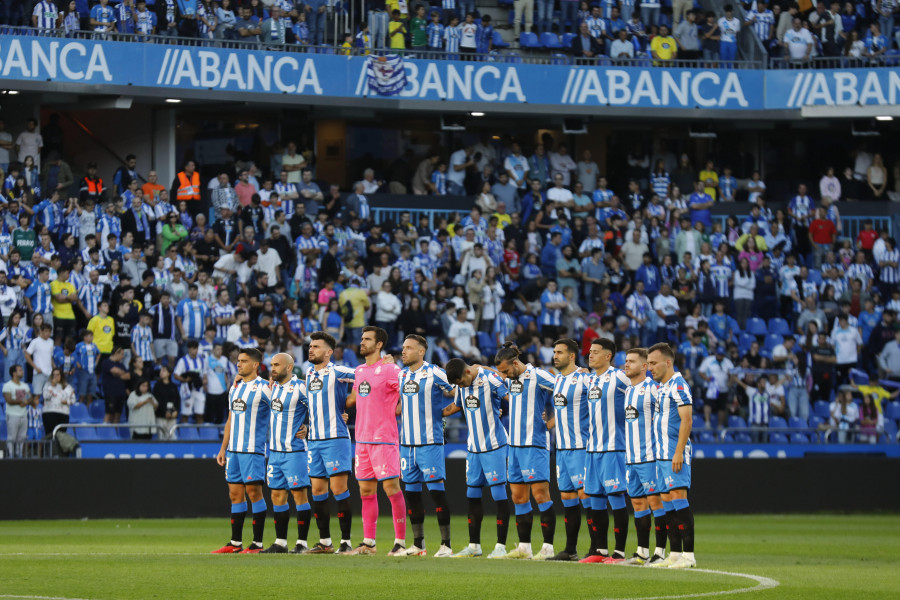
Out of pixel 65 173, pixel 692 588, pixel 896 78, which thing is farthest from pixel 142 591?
pixel 896 78

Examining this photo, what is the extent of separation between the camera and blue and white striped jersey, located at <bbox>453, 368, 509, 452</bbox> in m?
15.2

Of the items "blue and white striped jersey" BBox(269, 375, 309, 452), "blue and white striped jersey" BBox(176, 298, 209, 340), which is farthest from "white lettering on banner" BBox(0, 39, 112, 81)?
"blue and white striped jersey" BBox(269, 375, 309, 452)

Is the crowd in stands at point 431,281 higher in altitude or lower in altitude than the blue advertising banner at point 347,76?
lower

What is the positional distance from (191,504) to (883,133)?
20.9 meters

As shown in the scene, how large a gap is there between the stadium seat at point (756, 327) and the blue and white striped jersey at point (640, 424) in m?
16.3

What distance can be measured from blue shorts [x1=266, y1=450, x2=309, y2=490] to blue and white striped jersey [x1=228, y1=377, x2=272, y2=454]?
0.69 ft

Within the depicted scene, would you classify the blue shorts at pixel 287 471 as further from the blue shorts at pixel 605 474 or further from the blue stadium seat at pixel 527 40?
the blue stadium seat at pixel 527 40

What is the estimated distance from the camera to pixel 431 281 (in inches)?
1104

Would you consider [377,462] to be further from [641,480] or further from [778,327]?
[778,327]

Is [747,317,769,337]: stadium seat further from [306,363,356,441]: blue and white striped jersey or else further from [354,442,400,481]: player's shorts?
[306,363,356,441]: blue and white striped jersey

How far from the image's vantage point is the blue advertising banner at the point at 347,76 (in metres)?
28.5

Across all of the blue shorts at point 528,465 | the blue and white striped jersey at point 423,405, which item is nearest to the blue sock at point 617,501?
the blue shorts at point 528,465

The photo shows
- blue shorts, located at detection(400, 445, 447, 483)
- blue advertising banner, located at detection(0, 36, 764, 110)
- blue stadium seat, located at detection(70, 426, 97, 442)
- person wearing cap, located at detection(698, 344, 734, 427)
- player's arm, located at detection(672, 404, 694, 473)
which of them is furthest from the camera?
blue advertising banner, located at detection(0, 36, 764, 110)

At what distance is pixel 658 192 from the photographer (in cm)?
3272
